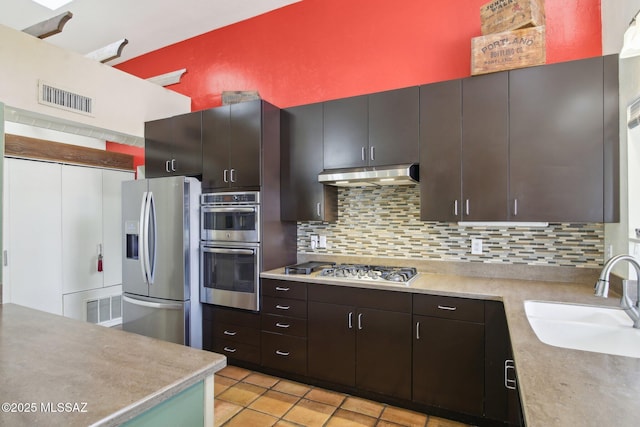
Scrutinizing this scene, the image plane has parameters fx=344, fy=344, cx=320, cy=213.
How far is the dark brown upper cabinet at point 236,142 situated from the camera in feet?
9.96

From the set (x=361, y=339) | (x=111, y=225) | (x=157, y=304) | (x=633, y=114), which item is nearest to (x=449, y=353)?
(x=361, y=339)

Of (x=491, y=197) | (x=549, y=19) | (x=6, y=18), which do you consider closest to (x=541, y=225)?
(x=491, y=197)

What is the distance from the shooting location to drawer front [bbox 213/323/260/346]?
2.99m

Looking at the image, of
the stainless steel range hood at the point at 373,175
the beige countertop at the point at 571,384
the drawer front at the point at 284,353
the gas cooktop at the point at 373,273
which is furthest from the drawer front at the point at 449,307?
the drawer front at the point at 284,353

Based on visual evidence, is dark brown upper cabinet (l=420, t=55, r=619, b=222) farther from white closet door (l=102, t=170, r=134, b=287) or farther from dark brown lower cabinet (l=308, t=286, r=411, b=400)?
white closet door (l=102, t=170, r=134, b=287)

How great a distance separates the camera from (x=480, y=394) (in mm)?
2170

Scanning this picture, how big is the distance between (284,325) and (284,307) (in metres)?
0.15

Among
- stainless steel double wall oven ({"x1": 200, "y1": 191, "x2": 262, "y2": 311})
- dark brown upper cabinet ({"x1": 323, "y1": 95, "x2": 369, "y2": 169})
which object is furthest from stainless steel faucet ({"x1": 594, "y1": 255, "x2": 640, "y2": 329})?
stainless steel double wall oven ({"x1": 200, "y1": 191, "x2": 262, "y2": 311})

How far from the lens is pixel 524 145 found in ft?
7.61

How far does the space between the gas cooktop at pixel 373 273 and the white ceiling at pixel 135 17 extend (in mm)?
2702

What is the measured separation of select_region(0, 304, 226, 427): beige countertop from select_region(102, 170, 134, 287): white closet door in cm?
289

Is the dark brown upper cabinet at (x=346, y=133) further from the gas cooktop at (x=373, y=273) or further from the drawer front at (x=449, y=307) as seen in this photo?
the drawer front at (x=449, y=307)

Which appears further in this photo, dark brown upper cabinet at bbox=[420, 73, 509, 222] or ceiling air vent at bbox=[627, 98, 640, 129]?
dark brown upper cabinet at bbox=[420, 73, 509, 222]

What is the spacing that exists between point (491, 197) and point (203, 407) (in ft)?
7.14
